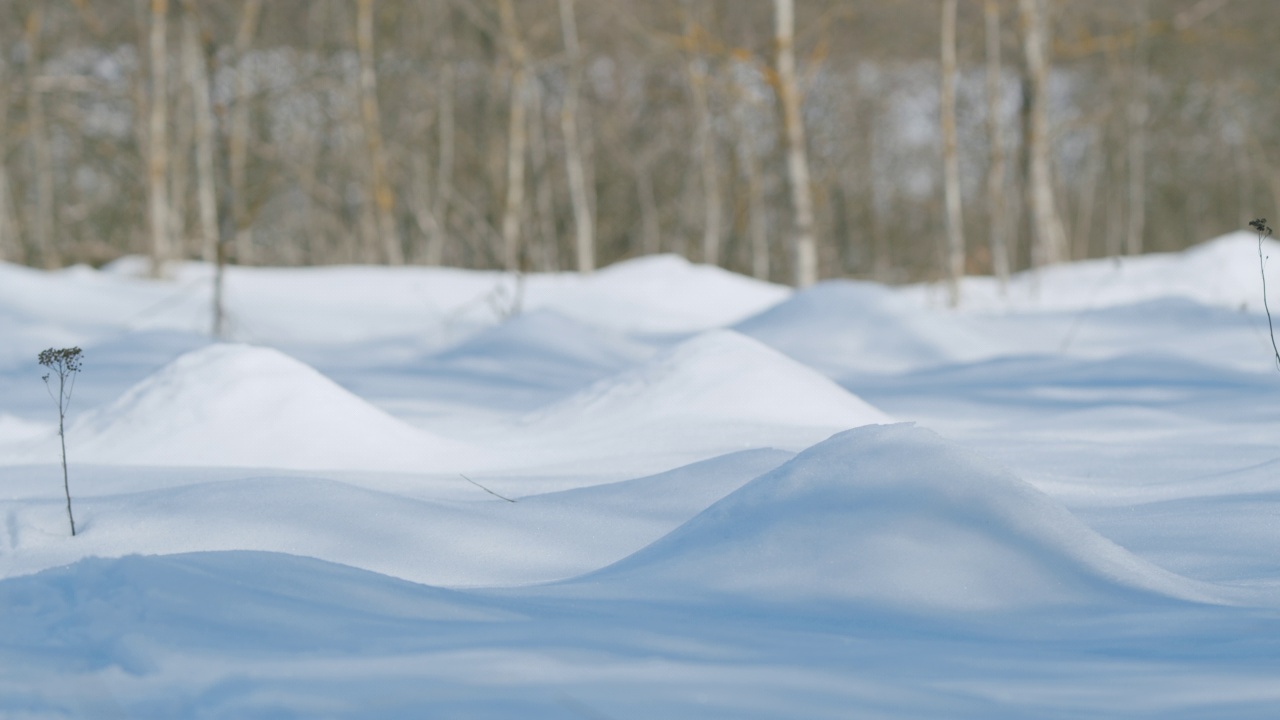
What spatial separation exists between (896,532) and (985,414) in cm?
320

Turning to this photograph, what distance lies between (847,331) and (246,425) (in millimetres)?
4624

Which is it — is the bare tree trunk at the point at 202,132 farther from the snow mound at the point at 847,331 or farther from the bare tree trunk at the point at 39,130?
the snow mound at the point at 847,331

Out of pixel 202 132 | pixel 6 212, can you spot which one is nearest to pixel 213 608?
pixel 202 132

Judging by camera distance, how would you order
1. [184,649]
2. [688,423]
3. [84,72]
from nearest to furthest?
1. [184,649]
2. [688,423]
3. [84,72]

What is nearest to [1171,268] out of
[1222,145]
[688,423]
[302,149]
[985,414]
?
[985,414]

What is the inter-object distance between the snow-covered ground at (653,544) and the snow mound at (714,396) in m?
0.02

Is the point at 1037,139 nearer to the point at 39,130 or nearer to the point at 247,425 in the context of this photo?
the point at 247,425

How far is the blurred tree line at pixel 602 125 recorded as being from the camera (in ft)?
46.6

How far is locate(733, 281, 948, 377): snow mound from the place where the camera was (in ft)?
25.0

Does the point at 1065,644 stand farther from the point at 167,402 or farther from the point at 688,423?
the point at 167,402

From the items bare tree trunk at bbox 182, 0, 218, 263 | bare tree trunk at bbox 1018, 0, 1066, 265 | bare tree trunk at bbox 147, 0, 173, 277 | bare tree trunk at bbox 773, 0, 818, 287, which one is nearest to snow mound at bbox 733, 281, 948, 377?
bare tree trunk at bbox 773, 0, 818, 287

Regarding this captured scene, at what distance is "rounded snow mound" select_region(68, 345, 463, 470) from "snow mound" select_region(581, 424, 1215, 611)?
1.90 metres

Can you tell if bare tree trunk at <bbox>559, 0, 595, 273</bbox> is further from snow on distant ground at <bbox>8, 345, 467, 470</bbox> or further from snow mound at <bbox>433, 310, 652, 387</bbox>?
snow on distant ground at <bbox>8, 345, 467, 470</bbox>

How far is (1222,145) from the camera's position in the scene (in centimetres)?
2638
